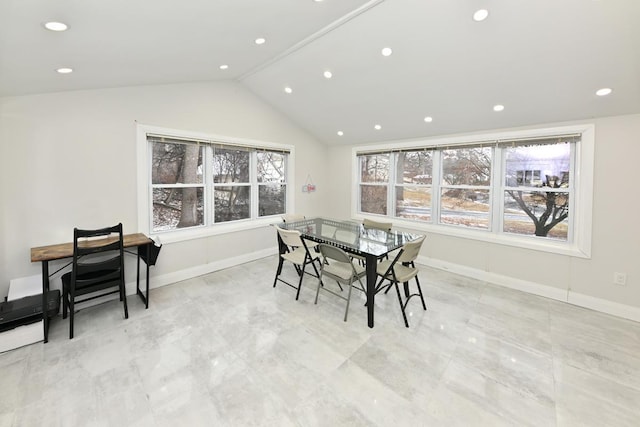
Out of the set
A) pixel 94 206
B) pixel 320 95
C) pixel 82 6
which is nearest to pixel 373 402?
pixel 82 6

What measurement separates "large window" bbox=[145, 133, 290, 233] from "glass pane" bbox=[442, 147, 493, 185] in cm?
279

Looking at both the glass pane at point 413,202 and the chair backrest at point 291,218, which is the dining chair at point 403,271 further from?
the glass pane at point 413,202

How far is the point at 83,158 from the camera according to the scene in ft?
9.38

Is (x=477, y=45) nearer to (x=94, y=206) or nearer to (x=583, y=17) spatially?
(x=583, y=17)

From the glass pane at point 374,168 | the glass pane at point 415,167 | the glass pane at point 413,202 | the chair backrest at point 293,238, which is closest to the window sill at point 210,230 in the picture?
the chair backrest at point 293,238

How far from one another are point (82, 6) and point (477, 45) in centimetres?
293

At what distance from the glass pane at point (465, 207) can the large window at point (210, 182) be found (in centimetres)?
284

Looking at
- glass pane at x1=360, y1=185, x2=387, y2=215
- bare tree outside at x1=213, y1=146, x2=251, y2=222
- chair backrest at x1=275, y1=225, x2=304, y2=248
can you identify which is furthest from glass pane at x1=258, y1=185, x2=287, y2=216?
chair backrest at x1=275, y1=225, x2=304, y2=248

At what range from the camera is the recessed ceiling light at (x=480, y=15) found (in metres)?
2.15

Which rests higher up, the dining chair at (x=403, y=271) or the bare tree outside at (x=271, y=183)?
the bare tree outside at (x=271, y=183)

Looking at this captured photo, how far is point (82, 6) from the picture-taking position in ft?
4.42

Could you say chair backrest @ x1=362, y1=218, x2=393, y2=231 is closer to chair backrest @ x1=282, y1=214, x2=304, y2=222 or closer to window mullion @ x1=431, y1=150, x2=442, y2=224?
window mullion @ x1=431, y1=150, x2=442, y2=224

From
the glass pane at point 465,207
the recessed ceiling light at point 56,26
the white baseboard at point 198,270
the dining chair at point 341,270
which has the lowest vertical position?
the white baseboard at point 198,270

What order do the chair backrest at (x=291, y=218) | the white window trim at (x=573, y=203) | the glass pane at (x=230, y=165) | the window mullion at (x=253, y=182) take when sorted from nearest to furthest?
the white window trim at (x=573, y=203) → the glass pane at (x=230, y=165) → the chair backrest at (x=291, y=218) → the window mullion at (x=253, y=182)
